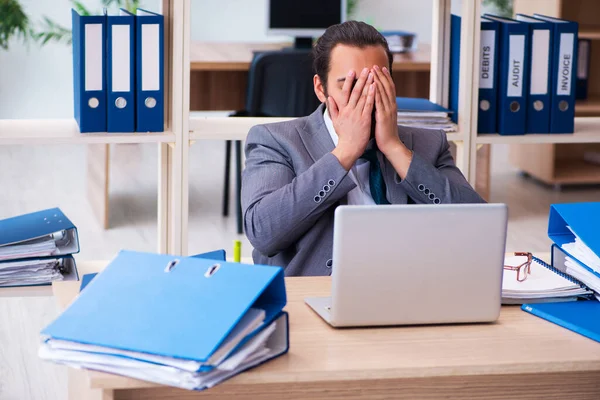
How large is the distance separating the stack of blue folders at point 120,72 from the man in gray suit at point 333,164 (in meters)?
0.53

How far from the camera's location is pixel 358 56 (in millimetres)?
1906

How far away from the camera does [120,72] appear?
94.8 inches

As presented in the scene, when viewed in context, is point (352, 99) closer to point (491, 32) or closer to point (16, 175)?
point (491, 32)

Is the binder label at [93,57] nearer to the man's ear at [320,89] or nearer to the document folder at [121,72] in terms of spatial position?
the document folder at [121,72]

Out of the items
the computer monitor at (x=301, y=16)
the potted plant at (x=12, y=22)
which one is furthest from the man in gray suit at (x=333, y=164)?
the potted plant at (x=12, y=22)


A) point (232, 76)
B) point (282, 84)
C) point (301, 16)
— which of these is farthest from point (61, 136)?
point (301, 16)

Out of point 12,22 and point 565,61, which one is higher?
point 12,22

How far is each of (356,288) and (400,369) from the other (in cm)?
16

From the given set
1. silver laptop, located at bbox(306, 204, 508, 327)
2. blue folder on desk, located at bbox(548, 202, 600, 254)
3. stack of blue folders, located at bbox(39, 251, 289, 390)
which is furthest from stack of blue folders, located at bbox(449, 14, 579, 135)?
stack of blue folders, located at bbox(39, 251, 289, 390)

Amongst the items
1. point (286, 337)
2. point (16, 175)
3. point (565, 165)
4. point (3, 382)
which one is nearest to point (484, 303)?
point (286, 337)

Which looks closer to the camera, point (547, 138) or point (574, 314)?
point (574, 314)

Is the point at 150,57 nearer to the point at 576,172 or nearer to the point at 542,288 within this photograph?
the point at 542,288

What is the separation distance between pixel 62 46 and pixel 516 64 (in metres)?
4.64

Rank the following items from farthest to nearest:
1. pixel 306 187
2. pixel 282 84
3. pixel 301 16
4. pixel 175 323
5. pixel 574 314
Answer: pixel 301 16, pixel 282 84, pixel 306 187, pixel 574 314, pixel 175 323
